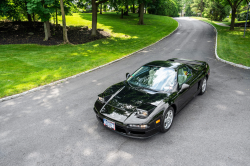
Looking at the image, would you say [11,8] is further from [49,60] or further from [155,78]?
[155,78]

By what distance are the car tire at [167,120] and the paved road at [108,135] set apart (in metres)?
0.18

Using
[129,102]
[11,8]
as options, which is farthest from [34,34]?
[129,102]

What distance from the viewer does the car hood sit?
4074 mm

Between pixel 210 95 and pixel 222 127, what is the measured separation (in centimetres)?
216

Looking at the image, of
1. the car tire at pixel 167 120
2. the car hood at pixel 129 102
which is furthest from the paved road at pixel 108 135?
the car hood at pixel 129 102

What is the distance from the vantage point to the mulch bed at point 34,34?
1755cm

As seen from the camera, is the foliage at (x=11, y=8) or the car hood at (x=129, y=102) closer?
the car hood at (x=129, y=102)

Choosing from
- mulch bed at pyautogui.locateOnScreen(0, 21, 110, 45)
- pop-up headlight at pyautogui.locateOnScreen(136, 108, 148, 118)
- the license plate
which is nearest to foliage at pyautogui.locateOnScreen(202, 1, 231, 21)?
mulch bed at pyautogui.locateOnScreen(0, 21, 110, 45)

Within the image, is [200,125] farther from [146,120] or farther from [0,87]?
[0,87]

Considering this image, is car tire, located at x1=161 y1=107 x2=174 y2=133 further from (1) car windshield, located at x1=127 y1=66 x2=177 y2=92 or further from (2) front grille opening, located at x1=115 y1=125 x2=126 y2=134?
(2) front grille opening, located at x1=115 y1=125 x2=126 y2=134

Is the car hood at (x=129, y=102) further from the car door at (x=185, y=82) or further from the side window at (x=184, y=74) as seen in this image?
the side window at (x=184, y=74)

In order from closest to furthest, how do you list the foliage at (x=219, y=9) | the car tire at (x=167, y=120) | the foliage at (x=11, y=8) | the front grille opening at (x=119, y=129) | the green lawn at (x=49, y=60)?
1. the front grille opening at (x=119, y=129)
2. the car tire at (x=167, y=120)
3. the green lawn at (x=49, y=60)
4. the foliage at (x=11, y=8)
5. the foliage at (x=219, y=9)

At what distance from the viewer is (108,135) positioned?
434 centimetres

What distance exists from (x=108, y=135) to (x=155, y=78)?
2223mm
